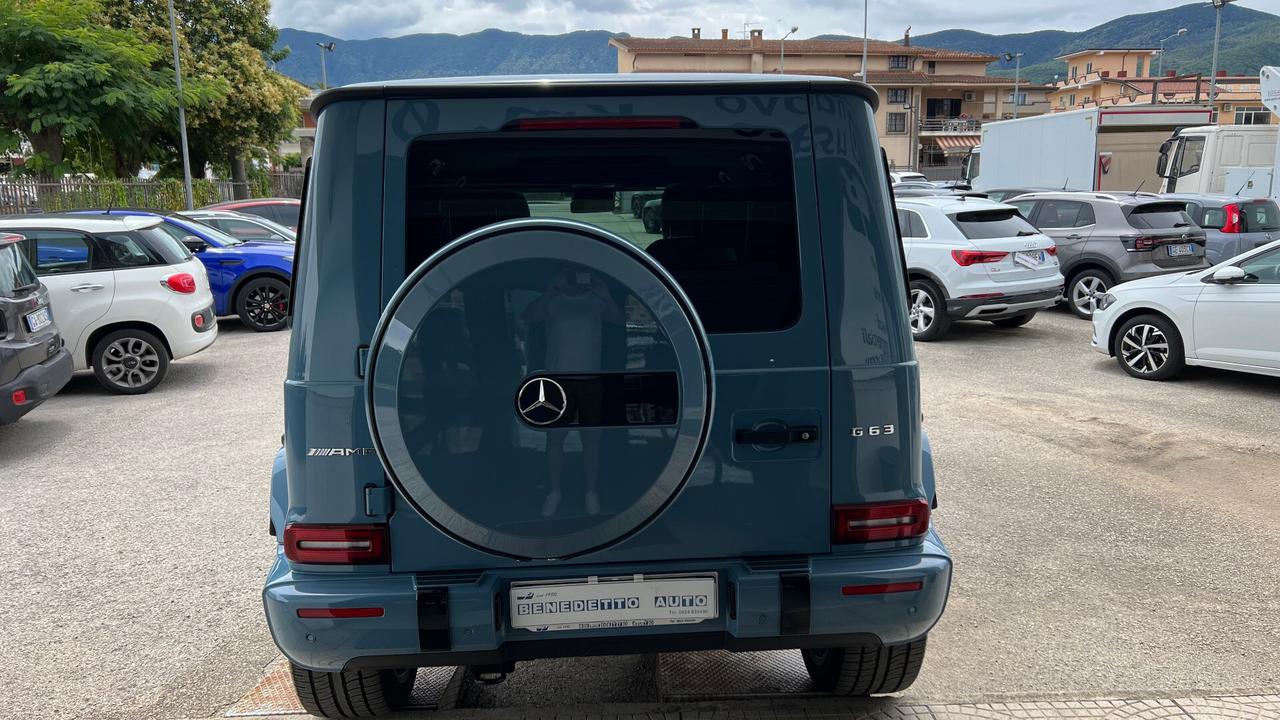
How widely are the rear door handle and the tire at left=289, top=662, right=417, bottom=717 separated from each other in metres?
1.38

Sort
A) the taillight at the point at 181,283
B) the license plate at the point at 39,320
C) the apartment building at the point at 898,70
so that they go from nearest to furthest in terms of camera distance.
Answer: the license plate at the point at 39,320 → the taillight at the point at 181,283 → the apartment building at the point at 898,70

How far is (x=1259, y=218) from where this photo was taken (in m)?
13.7

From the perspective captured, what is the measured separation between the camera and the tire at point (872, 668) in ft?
9.76

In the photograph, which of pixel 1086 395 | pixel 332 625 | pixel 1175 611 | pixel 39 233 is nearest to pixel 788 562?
pixel 332 625

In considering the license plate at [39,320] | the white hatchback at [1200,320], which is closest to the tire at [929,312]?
the white hatchback at [1200,320]

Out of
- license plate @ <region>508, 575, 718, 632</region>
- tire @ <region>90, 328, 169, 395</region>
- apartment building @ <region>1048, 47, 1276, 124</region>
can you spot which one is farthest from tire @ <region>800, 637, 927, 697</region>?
apartment building @ <region>1048, 47, 1276, 124</region>

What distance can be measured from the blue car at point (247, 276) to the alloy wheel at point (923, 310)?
26.0 ft

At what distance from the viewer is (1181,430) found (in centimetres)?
708

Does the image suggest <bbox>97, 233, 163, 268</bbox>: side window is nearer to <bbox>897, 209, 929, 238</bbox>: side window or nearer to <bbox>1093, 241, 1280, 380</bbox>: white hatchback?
<bbox>897, 209, 929, 238</bbox>: side window

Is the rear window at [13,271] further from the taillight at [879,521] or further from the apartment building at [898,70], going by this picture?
the apartment building at [898,70]

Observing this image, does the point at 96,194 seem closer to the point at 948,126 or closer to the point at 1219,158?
the point at 1219,158

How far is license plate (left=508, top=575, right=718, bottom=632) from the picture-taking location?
8.20 ft

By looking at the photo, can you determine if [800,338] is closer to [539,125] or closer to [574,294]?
[574,294]

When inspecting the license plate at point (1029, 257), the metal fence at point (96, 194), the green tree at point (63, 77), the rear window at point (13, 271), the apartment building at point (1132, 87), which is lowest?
Result: the license plate at point (1029, 257)
